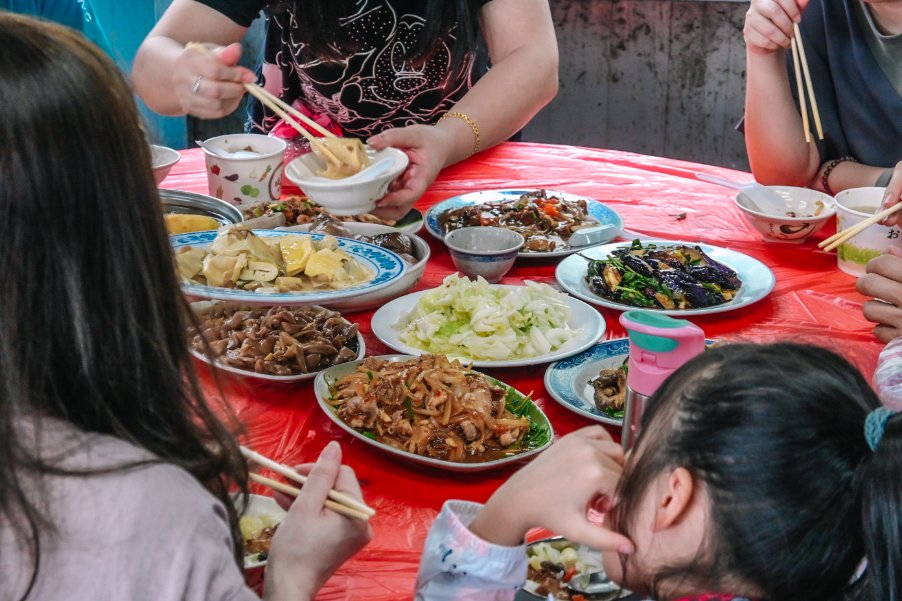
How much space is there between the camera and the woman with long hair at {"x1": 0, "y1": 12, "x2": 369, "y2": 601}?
2.89 feet

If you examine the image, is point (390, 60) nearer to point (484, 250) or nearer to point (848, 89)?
point (484, 250)

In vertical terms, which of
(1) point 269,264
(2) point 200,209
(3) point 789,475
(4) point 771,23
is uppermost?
(4) point 771,23

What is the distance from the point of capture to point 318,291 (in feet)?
5.88

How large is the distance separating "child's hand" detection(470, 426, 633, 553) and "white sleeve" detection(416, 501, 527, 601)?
0.09 feet

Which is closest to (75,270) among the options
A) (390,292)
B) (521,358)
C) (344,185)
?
(521,358)

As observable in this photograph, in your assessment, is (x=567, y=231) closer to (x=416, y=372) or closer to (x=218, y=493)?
(x=416, y=372)

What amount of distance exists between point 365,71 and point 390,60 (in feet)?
0.29

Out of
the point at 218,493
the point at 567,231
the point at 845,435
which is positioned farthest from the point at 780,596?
the point at 567,231

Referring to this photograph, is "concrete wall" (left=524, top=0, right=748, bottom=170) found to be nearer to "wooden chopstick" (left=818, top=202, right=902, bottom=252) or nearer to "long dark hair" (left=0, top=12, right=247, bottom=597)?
"wooden chopstick" (left=818, top=202, right=902, bottom=252)

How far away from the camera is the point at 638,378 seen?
4.21 ft

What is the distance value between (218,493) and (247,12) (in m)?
2.12

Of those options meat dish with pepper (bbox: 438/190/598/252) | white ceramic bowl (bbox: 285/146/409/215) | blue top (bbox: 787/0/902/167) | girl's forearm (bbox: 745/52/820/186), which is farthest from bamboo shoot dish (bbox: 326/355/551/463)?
blue top (bbox: 787/0/902/167)

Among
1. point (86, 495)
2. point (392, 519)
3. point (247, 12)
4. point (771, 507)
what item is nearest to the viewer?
point (86, 495)

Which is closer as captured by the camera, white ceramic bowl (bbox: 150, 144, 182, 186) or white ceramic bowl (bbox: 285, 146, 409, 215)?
white ceramic bowl (bbox: 285, 146, 409, 215)
